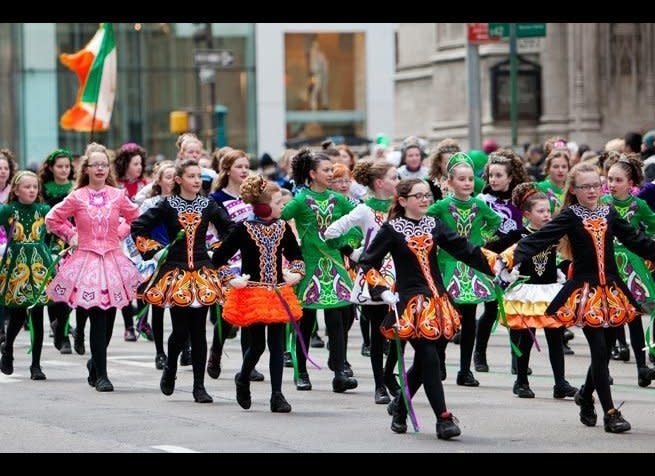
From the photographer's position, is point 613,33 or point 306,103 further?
point 306,103

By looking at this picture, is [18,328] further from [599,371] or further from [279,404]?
[599,371]

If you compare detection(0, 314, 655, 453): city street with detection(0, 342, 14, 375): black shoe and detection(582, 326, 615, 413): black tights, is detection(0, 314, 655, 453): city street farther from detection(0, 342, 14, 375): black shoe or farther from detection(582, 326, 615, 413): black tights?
detection(582, 326, 615, 413): black tights

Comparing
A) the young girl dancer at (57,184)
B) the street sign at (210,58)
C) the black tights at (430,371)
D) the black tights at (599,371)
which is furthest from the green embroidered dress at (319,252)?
the street sign at (210,58)

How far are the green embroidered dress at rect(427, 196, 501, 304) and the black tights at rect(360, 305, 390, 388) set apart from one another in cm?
66

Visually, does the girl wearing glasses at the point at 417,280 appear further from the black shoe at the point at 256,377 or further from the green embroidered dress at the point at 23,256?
the green embroidered dress at the point at 23,256

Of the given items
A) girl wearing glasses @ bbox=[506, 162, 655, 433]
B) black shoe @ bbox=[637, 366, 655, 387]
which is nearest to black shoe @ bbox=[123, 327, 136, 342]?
black shoe @ bbox=[637, 366, 655, 387]

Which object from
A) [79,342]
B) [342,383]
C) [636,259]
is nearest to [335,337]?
[342,383]

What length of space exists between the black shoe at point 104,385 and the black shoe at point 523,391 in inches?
121

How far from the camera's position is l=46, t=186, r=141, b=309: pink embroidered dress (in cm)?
1272

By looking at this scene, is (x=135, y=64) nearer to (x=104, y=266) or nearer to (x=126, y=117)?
(x=126, y=117)
